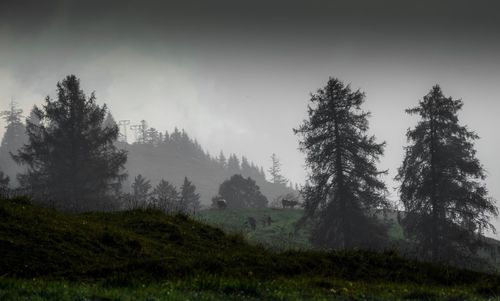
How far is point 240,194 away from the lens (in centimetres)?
8506

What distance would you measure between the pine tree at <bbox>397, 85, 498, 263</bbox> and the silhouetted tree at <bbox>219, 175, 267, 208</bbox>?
50948mm

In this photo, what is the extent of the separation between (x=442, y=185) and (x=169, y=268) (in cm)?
2865

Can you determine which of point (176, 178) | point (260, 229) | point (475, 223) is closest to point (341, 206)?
point (475, 223)

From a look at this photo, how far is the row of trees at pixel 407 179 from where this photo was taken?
1315 inches

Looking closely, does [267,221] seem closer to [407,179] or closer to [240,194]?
[407,179]

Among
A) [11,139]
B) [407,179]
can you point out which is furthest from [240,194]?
[11,139]

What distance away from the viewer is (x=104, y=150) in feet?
151

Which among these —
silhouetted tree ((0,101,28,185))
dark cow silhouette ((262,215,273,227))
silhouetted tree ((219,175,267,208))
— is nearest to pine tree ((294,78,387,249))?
dark cow silhouette ((262,215,273,227))

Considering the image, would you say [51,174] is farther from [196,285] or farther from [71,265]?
[196,285]

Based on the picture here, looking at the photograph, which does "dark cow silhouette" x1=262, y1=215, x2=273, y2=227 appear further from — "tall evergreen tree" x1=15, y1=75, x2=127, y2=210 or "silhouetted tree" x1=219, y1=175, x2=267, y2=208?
"silhouetted tree" x1=219, y1=175, x2=267, y2=208

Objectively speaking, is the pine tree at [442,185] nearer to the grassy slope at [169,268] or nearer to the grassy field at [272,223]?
the grassy field at [272,223]

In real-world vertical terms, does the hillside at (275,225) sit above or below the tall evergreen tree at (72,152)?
below

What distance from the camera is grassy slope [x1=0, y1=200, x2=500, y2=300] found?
8703 millimetres

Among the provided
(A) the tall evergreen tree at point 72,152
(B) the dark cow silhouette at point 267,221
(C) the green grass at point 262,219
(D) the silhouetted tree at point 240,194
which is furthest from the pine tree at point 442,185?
(D) the silhouetted tree at point 240,194
